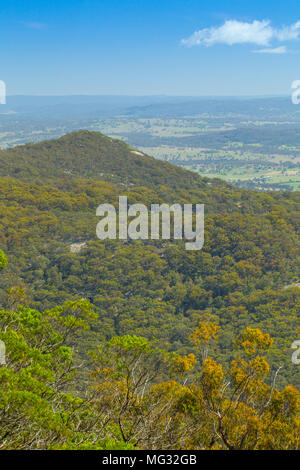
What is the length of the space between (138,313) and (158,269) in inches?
328

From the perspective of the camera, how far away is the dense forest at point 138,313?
7656 millimetres

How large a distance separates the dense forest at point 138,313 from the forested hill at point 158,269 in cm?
15

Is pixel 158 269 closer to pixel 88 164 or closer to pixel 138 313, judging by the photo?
pixel 138 313

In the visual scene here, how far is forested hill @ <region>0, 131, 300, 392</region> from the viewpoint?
2979 cm

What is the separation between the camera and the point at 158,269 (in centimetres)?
3909

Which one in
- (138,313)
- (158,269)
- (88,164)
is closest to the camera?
(138,313)

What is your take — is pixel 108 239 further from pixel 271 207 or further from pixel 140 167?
pixel 140 167

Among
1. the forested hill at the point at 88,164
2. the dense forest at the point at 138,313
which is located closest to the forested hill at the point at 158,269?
the dense forest at the point at 138,313

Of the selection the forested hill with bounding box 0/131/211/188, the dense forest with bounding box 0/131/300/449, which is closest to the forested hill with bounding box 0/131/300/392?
the dense forest with bounding box 0/131/300/449

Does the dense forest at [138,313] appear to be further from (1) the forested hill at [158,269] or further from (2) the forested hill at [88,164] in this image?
(2) the forested hill at [88,164]

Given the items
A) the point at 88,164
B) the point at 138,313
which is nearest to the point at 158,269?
the point at 138,313

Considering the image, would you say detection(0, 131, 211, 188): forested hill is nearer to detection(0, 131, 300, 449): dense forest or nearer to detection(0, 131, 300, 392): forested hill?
detection(0, 131, 300, 449): dense forest

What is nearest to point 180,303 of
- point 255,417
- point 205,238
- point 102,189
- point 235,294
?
point 235,294

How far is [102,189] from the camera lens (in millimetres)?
54062
